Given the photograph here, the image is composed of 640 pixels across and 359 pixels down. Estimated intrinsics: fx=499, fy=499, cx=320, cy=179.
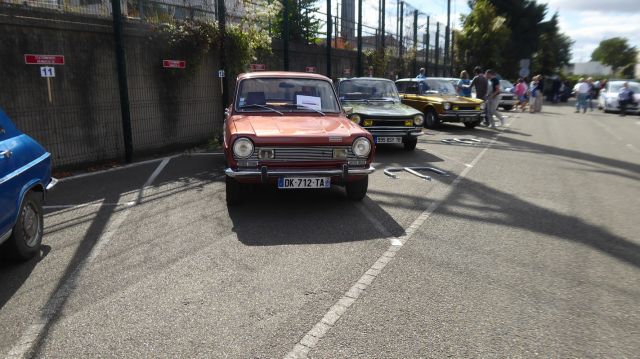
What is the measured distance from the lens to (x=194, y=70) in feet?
38.0

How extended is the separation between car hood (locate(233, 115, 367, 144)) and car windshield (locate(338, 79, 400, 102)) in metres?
5.31

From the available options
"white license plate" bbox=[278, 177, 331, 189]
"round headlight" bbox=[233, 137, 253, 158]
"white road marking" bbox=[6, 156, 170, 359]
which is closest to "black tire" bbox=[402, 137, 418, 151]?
"white license plate" bbox=[278, 177, 331, 189]

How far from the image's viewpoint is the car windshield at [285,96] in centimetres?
714

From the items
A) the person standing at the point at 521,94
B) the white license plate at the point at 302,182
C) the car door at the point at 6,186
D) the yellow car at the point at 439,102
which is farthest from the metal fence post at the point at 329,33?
the car door at the point at 6,186

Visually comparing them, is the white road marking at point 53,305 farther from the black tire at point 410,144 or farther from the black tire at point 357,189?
the black tire at point 410,144

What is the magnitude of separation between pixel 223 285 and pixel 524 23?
5580 centimetres

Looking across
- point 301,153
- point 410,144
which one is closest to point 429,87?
point 410,144

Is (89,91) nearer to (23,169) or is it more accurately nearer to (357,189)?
(23,169)

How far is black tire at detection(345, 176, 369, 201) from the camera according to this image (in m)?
6.55

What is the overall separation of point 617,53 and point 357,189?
12141 cm

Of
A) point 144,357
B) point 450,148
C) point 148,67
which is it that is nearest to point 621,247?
point 144,357

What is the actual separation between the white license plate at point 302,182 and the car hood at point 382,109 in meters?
5.14

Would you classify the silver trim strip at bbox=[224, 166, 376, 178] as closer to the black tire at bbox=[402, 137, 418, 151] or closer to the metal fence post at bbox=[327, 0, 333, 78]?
the black tire at bbox=[402, 137, 418, 151]

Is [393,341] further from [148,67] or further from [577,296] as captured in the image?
[148,67]
